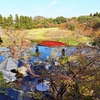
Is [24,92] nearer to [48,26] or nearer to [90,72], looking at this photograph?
[90,72]

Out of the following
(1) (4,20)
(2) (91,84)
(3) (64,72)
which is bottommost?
(2) (91,84)

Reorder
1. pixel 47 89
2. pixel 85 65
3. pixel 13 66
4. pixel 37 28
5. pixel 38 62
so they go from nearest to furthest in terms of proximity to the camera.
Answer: pixel 85 65
pixel 38 62
pixel 47 89
pixel 13 66
pixel 37 28

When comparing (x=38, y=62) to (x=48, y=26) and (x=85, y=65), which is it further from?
(x=48, y=26)

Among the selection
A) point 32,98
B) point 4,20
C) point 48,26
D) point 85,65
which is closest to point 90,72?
point 85,65

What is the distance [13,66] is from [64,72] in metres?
6.87

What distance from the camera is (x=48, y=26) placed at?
37.5 m

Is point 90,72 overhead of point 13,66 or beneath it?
overhead

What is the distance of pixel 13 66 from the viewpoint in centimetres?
1250

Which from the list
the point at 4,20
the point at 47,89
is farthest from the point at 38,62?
the point at 4,20

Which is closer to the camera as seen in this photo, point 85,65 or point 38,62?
point 85,65

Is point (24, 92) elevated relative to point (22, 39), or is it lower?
lower

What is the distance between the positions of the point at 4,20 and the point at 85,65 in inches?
1386

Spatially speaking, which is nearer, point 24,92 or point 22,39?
point 24,92

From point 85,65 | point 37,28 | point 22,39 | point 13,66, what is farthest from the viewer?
point 37,28
